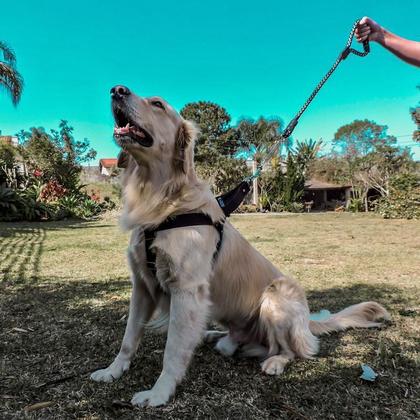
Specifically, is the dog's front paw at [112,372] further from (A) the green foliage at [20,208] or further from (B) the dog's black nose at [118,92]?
(A) the green foliage at [20,208]

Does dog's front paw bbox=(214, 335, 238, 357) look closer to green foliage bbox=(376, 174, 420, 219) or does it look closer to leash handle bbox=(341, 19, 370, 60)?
leash handle bbox=(341, 19, 370, 60)

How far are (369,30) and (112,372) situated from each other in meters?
2.70

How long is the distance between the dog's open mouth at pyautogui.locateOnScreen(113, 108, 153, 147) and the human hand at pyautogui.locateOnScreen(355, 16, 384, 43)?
5.00ft

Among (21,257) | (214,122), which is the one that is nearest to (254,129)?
(214,122)

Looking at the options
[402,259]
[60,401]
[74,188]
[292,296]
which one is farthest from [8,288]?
[74,188]

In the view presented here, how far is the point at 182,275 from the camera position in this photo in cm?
230

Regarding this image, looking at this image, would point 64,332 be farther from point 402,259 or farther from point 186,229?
point 402,259

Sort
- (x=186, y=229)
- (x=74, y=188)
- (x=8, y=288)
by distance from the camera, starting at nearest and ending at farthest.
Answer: (x=186, y=229) → (x=8, y=288) → (x=74, y=188)

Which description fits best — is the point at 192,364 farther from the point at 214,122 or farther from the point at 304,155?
the point at 214,122

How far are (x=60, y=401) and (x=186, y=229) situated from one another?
3.86ft

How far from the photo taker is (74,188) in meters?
21.8

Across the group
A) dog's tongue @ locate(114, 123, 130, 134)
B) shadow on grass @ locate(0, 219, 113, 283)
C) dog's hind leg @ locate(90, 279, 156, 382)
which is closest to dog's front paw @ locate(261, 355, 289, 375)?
dog's hind leg @ locate(90, 279, 156, 382)

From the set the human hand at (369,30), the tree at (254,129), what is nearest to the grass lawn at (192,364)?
the human hand at (369,30)

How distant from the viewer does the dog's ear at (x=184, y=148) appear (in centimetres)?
256
